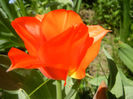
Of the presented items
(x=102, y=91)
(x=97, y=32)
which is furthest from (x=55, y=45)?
(x=102, y=91)

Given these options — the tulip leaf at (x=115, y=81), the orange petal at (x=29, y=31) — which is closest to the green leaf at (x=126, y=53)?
the tulip leaf at (x=115, y=81)

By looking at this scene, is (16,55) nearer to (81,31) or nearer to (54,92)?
(81,31)

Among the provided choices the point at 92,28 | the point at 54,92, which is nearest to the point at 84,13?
the point at 54,92

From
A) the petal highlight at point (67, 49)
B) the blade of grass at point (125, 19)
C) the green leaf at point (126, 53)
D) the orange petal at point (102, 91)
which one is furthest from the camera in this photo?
the blade of grass at point (125, 19)

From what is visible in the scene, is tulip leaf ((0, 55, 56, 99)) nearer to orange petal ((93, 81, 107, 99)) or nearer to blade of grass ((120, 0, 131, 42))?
orange petal ((93, 81, 107, 99))

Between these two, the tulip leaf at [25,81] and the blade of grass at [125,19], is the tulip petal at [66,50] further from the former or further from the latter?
the blade of grass at [125,19]

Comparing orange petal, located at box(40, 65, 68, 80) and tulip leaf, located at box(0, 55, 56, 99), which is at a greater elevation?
orange petal, located at box(40, 65, 68, 80)

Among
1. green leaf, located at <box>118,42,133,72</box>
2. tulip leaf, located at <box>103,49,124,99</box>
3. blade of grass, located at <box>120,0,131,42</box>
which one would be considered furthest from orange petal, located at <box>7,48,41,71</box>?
blade of grass, located at <box>120,0,131,42</box>

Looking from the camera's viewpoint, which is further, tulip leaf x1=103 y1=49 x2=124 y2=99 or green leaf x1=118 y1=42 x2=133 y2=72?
green leaf x1=118 y1=42 x2=133 y2=72

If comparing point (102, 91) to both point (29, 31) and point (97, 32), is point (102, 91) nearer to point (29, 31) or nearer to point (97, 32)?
point (97, 32)
